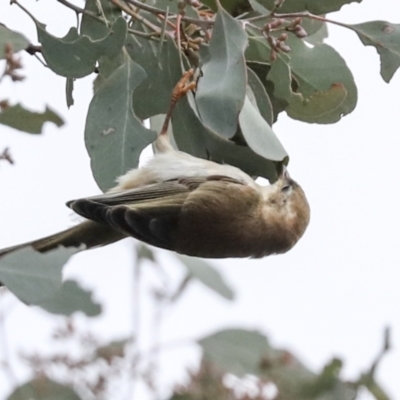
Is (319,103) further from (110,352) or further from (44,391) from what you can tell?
(44,391)

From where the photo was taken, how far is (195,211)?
2.67m

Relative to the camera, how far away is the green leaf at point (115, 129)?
2.31 m

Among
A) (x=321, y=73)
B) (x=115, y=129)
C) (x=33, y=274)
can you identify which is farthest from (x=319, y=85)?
(x=33, y=274)

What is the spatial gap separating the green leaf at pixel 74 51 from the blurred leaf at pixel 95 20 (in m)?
0.05

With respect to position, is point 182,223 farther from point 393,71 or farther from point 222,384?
point 222,384

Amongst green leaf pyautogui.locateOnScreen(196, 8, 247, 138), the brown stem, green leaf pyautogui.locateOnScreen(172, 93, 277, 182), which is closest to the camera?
green leaf pyautogui.locateOnScreen(196, 8, 247, 138)

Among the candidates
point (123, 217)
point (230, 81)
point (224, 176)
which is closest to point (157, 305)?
point (123, 217)

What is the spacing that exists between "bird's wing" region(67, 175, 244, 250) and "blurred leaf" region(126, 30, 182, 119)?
8.7 inches

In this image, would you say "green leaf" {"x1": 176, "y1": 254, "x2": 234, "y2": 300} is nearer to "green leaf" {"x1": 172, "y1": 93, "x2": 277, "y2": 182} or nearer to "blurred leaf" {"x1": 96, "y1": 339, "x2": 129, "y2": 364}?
"green leaf" {"x1": 172, "y1": 93, "x2": 277, "y2": 182}

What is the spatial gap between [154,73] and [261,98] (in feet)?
0.93

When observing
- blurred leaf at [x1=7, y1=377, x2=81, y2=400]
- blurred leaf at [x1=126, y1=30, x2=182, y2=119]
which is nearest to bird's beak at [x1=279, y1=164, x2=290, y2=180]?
blurred leaf at [x1=126, y1=30, x2=182, y2=119]

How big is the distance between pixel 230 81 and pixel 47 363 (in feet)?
2.33

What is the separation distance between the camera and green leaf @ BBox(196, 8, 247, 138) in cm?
209

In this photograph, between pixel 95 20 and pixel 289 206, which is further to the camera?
pixel 289 206
